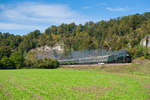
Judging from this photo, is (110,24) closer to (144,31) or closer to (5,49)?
(144,31)

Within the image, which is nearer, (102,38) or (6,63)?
(6,63)

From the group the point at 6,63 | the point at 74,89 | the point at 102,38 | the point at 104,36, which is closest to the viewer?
the point at 74,89

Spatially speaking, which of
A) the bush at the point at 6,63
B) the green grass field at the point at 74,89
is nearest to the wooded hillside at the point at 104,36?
the bush at the point at 6,63

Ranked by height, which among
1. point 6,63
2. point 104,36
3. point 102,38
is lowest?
point 6,63

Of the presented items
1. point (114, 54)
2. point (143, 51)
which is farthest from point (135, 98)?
point (143, 51)

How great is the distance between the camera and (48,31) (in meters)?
185

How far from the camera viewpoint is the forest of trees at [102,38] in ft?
268

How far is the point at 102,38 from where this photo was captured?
393 ft

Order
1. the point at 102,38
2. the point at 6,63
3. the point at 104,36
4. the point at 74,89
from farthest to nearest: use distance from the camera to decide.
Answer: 1. the point at 104,36
2. the point at 102,38
3. the point at 6,63
4. the point at 74,89

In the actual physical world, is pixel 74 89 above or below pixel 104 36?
below

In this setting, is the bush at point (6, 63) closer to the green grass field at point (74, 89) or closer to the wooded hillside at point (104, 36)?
the wooded hillside at point (104, 36)

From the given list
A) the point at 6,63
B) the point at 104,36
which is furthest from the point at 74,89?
the point at 104,36

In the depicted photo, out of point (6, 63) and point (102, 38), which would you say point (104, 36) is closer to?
point (102, 38)

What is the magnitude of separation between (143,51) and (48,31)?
426 feet
